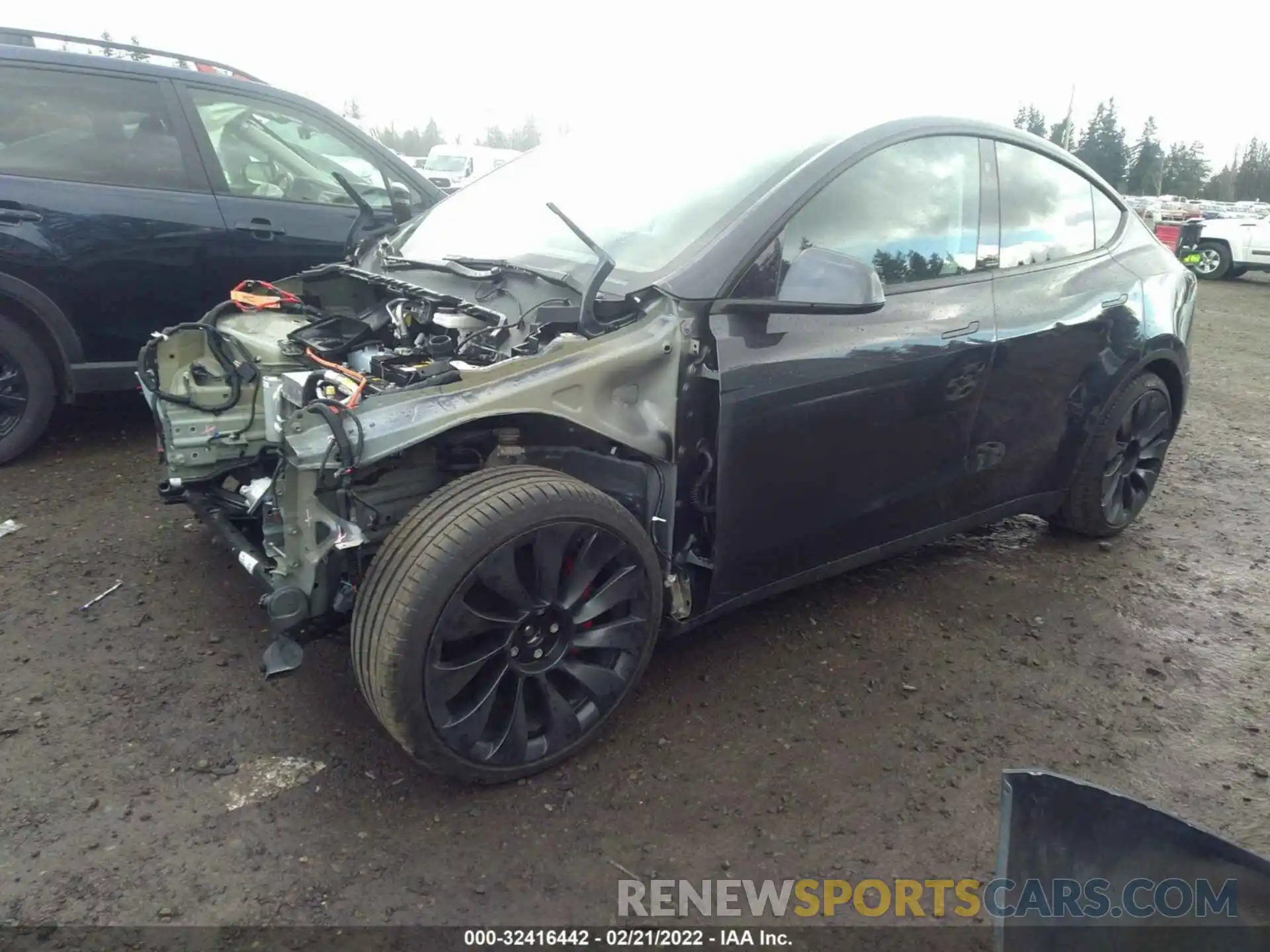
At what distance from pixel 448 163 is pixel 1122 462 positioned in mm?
19023

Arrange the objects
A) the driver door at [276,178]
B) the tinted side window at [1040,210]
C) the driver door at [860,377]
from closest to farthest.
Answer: the driver door at [860,377] → the tinted side window at [1040,210] → the driver door at [276,178]

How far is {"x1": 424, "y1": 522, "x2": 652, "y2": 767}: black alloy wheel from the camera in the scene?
2297mm

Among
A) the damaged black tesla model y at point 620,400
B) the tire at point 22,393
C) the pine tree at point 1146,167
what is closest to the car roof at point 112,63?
the tire at point 22,393

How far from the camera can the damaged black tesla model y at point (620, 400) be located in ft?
7.56

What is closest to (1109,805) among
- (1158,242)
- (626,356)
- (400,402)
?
(626,356)

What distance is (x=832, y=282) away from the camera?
100 inches

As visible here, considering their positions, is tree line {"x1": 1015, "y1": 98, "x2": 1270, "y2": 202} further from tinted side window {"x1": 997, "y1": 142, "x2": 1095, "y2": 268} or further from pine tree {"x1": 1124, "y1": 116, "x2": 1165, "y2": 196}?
tinted side window {"x1": 997, "y1": 142, "x2": 1095, "y2": 268}

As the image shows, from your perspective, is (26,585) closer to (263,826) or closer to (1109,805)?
(263,826)

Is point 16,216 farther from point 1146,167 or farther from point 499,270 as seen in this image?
point 1146,167

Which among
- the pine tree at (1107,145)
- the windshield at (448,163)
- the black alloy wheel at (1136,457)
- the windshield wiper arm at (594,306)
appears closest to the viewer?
the windshield wiper arm at (594,306)

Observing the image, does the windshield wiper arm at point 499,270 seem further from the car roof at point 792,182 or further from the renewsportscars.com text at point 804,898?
the renewsportscars.com text at point 804,898

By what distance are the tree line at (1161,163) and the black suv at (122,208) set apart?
5690 centimetres

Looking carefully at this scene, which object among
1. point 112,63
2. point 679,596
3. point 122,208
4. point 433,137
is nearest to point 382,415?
point 679,596

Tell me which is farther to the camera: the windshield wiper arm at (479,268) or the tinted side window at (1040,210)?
the tinted side window at (1040,210)
